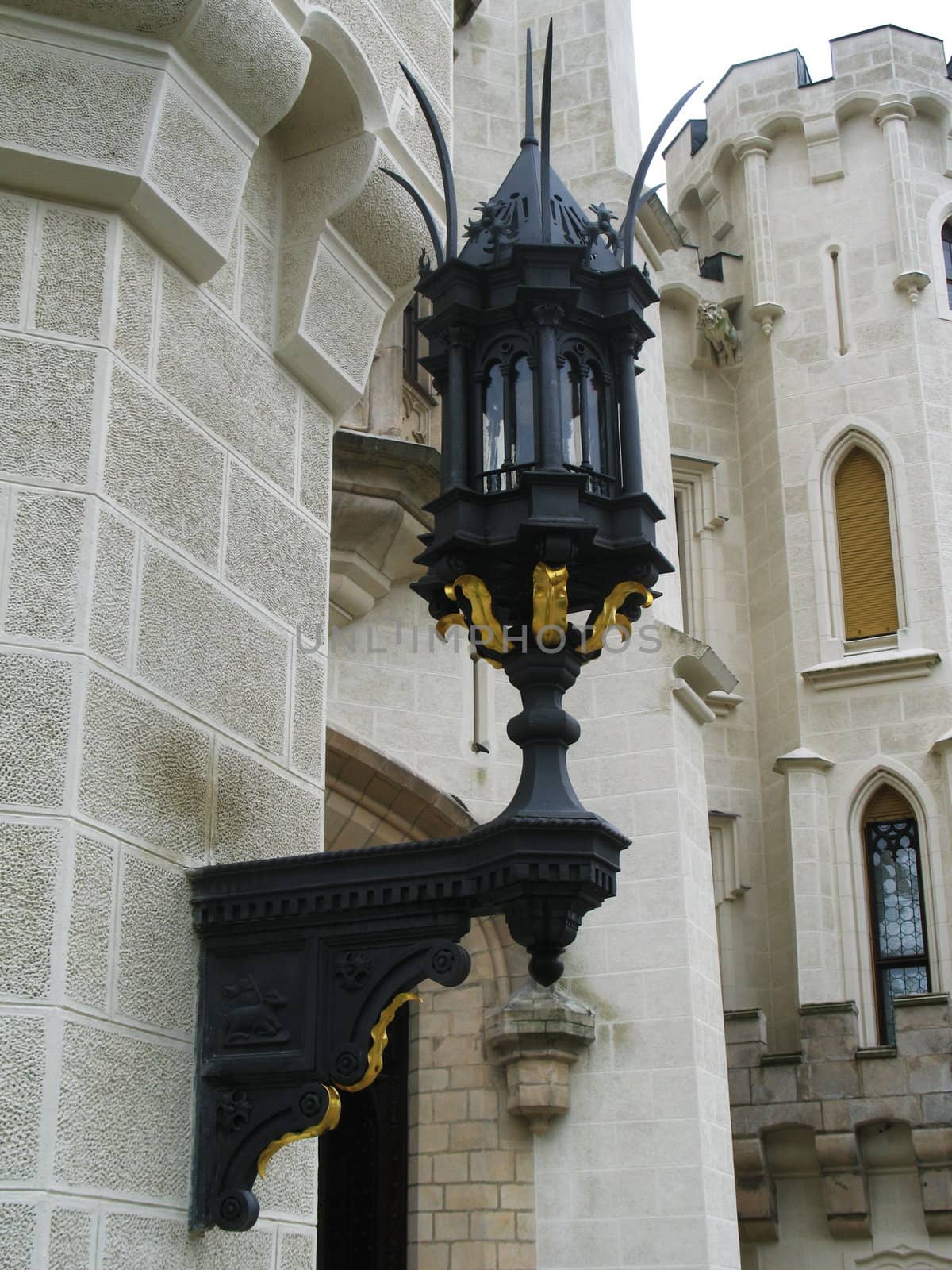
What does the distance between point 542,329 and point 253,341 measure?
896 millimetres

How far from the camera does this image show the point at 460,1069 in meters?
9.27

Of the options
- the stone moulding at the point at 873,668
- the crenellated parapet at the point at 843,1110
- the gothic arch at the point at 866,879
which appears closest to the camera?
the crenellated parapet at the point at 843,1110

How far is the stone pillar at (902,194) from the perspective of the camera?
16.1 meters

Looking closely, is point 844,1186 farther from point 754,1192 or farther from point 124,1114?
point 124,1114

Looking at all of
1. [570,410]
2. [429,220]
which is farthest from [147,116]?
[570,410]

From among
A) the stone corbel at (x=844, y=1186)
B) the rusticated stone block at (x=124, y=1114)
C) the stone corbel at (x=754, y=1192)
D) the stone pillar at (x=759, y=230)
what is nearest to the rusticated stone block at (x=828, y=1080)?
the stone corbel at (x=844, y=1186)

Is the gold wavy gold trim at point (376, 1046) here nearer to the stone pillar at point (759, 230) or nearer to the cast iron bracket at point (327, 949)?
the cast iron bracket at point (327, 949)

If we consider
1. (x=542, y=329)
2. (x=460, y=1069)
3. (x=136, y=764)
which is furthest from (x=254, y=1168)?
(x=460, y=1069)

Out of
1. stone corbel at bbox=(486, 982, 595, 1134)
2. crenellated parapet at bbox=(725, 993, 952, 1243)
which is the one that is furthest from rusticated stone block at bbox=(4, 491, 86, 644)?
crenellated parapet at bbox=(725, 993, 952, 1243)

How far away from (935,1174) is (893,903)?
8.54ft

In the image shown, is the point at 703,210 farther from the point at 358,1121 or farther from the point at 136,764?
the point at 136,764

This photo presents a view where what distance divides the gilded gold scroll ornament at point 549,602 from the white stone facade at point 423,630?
0.77m

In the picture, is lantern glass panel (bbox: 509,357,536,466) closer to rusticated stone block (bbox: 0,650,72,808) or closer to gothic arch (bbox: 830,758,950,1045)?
rusticated stone block (bbox: 0,650,72,808)

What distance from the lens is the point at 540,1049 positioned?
902 cm
